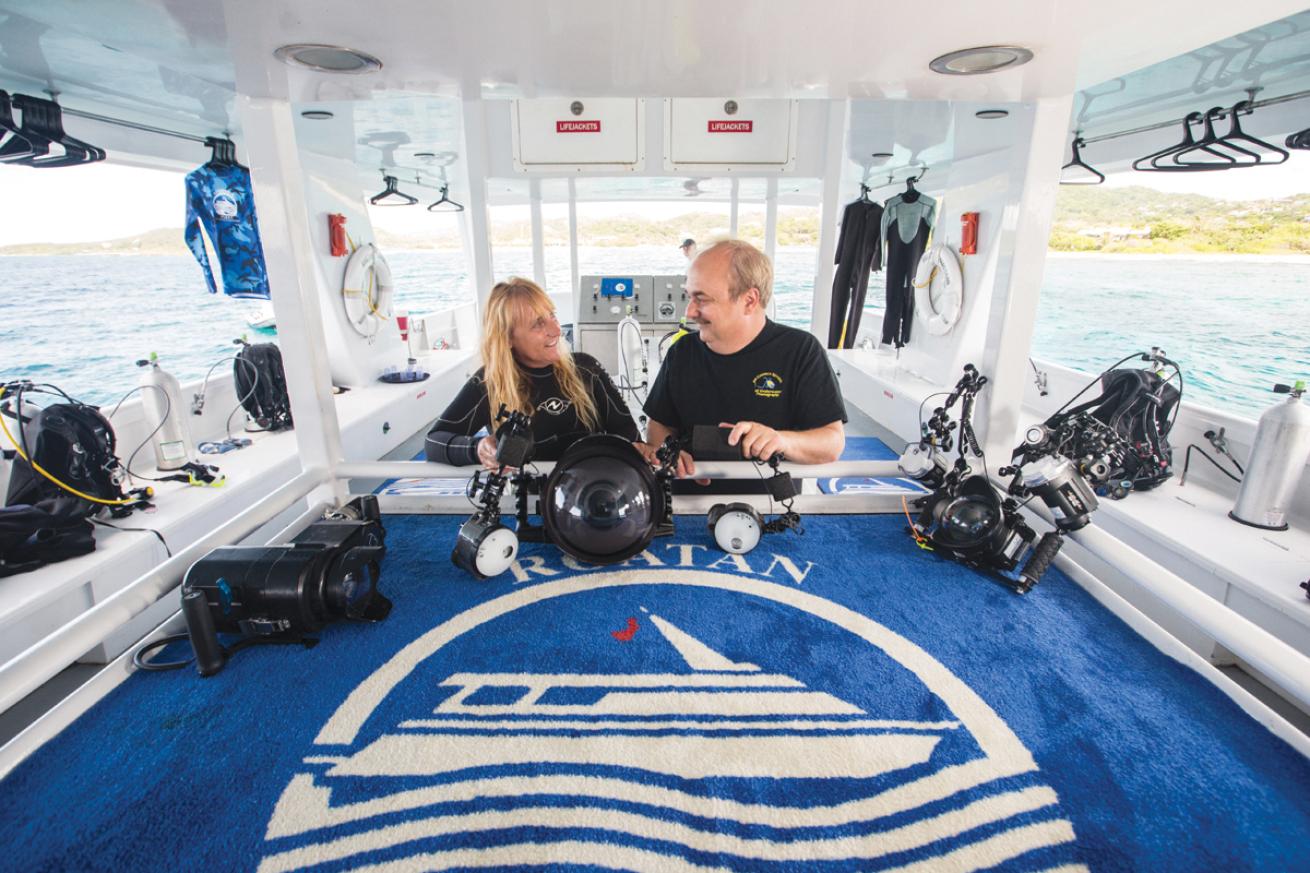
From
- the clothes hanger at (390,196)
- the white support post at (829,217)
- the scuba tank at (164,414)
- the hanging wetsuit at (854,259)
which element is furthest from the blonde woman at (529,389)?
the clothes hanger at (390,196)

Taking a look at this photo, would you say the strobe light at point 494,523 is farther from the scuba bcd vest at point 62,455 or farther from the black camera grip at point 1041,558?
the scuba bcd vest at point 62,455

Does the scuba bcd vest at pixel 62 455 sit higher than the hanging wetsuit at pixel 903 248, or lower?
lower

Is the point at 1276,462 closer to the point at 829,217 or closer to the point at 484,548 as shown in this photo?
the point at 829,217

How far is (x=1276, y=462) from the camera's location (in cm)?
265

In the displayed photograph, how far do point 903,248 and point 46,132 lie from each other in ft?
20.9

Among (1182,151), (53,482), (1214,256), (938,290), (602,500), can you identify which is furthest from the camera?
(1214,256)

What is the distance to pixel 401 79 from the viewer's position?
166 centimetres

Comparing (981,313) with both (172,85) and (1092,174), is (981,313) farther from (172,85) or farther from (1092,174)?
(172,85)

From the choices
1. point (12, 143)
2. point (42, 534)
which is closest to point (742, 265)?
point (42, 534)

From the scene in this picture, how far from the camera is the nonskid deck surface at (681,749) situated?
40.3 inches

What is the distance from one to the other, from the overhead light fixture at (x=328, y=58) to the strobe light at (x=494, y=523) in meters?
0.98

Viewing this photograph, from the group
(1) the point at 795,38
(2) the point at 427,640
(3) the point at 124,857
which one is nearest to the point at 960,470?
(1) the point at 795,38

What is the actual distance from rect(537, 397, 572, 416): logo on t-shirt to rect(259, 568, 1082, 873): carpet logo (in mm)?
847

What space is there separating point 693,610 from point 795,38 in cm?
145
